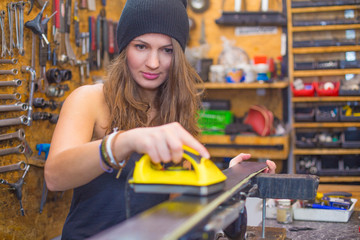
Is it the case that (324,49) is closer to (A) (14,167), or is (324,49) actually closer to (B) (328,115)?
(B) (328,115)

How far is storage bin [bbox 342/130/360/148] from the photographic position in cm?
436

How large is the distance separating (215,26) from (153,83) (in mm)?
3580

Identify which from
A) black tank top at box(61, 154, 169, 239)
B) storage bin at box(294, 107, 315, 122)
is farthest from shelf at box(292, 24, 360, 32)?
black tank top at box(61, 154, 169, 239)

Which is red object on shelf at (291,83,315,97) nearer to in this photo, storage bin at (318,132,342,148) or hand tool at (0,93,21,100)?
storage bin at (318,132,342,148)

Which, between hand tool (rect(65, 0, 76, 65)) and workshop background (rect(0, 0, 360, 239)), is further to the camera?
hand tool (rect(65, 0, 76, 65))

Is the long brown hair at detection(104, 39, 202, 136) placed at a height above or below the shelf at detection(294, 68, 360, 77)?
below

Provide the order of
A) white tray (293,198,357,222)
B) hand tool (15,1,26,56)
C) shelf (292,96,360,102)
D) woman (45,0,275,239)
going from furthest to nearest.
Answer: shelf (292,96,360,102), hand tool (15,1,26,56), white tray (293,198,357,222), woman (45,0,275,239)

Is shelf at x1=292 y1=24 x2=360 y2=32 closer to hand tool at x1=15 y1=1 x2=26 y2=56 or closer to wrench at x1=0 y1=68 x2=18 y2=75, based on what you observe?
hand tool at x1=15 y1=1 x2=26 y2=56

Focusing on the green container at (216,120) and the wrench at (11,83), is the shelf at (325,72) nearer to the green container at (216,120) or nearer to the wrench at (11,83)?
the green container at (216,120)

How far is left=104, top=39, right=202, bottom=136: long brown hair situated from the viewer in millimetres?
1659

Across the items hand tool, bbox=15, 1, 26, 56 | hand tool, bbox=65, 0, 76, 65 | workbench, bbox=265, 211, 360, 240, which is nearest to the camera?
workbench, bbox=265, 211, 360, 240

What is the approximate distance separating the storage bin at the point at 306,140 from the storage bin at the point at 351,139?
0.28 m

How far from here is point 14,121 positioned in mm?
2801

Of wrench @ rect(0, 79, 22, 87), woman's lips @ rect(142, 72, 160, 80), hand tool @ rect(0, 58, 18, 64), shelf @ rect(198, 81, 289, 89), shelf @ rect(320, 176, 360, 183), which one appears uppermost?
hand tool @ rect(0, 58, 18, 64)
